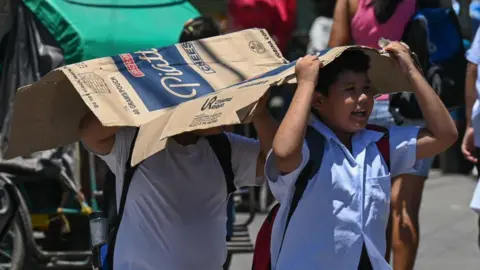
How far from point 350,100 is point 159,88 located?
0.69 meters

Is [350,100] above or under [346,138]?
above

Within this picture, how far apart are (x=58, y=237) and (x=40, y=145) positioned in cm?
325

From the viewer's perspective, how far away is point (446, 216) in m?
10.3

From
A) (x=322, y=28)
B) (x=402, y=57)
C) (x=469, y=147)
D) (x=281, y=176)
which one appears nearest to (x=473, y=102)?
(x=469, y=147)

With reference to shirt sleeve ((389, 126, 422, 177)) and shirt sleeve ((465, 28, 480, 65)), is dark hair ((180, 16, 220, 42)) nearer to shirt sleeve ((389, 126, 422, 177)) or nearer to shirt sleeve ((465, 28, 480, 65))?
shirt sleeve ((465, 28, 480, 65))

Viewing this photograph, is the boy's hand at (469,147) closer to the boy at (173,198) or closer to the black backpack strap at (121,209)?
the boy at (173,198)

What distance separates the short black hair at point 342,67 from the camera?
13.3 ft

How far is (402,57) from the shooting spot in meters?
4.05

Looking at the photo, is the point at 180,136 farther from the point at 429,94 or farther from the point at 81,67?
the point at 429,94

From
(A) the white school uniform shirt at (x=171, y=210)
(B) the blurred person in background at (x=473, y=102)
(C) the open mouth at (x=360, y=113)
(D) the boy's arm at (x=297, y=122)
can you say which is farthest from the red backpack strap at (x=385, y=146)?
(B) the blurred person in background at (x=473, y=102)

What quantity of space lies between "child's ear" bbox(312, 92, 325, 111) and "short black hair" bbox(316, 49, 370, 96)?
0.01m

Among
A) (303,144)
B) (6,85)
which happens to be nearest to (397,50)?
(303,144)

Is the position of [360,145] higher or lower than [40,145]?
higher

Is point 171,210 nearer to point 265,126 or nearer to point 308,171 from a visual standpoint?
point 265,126
